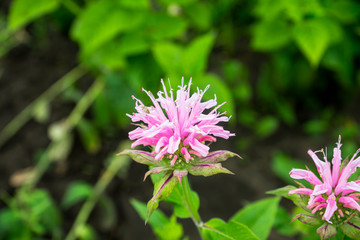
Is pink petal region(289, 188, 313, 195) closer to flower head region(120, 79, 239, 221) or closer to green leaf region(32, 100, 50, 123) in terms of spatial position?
flower head region(120, 79, 239, 221)

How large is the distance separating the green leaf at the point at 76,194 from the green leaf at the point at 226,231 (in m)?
1.10

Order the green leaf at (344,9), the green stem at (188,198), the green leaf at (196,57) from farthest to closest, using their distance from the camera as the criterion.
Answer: the green leaf at (344,9) < the green leaf at (196,57) < the green stem at (188,198)

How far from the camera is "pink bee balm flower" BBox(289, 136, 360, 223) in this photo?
574 millimetres

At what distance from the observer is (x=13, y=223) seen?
1.65m

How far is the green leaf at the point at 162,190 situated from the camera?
563 millimetres

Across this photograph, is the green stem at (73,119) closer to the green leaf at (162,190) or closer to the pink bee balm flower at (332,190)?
the green leaf at (162,190)

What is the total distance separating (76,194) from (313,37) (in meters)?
1.16

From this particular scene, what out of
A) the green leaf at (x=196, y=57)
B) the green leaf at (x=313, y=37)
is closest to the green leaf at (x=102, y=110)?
the green leaf at (x=196, y=57)

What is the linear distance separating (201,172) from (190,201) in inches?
4.1

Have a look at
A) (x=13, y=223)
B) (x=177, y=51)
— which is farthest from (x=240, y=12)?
(x=13, y=223)

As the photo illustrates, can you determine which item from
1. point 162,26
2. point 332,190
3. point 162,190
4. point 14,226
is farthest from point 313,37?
point 14,226

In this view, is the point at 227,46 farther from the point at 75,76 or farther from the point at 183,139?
the point at 183,139

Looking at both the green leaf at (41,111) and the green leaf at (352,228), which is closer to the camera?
the green leaf at (352,228)

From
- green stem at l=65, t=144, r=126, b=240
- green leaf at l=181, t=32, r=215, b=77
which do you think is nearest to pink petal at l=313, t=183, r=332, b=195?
green leaf at l=181, t=32, r=215, b=77
